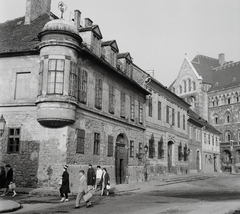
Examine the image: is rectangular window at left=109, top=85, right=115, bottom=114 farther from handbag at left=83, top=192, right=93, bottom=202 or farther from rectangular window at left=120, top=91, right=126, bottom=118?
handbag at left=83, top=192, right=93, bottom=202

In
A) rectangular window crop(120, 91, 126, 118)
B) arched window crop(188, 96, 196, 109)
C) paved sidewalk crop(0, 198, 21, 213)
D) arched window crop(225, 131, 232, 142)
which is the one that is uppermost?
arched window crop(188, 96, 196, 109)

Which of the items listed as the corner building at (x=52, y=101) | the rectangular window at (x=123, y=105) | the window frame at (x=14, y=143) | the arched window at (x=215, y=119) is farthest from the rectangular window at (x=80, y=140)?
the arched window at (x=215, y=119)

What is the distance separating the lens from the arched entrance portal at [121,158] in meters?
24.2

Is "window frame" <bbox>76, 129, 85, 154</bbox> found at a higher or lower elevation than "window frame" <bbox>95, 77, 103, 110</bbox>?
lower

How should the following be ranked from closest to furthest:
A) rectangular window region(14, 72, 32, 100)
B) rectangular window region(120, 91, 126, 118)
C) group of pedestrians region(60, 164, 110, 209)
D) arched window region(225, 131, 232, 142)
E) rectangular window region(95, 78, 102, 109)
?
group of pedestrians region(60, 164, 110, 209)
rectangular window region(14, 72, 32, 100)
rectangular window region(95, 78, 102, 109)
rectangular window region(120, 91, 126, 118)
arched window region(225, 131, 232, 142)

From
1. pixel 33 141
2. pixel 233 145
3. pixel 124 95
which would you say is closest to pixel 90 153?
pixel 33 141

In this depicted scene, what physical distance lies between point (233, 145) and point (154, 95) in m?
44.6

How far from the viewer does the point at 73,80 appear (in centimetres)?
1858

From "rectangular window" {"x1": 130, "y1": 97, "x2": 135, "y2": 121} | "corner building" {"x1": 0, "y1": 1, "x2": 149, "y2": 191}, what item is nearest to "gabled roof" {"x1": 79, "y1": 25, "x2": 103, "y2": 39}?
"corner building" {"x1": 0, "y1": 1, "x2": 149, "y2": 191}

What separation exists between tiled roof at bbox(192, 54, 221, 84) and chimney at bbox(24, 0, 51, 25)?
61.2 meters

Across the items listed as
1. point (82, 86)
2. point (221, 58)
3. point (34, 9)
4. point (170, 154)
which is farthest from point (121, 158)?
point (221, 58)

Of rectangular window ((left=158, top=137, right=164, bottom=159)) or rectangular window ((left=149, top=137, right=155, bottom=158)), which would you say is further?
rectangular window ((left=158, top=137, right=164, bottom=159))

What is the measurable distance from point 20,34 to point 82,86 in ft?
19.3

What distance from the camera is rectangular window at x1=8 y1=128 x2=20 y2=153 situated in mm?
18625
